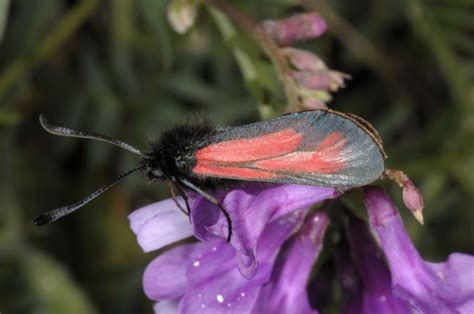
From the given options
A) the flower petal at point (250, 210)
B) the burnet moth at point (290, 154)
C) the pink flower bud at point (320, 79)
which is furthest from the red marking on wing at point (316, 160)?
the pink flower bud at point (320, 79)

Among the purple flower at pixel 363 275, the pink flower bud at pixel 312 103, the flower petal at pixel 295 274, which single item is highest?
the pink flower bud at pixel 312 103

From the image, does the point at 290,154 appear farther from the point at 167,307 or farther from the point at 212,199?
the point at 167,307

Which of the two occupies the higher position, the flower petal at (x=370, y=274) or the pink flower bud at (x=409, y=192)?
the pink flower bud at (x=409, y=192)

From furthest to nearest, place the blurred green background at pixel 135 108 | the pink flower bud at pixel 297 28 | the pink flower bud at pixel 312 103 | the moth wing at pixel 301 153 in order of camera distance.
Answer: the blurred green background at pixel 135 108 < the pink flower bud at pixel 297 28 < the pink flower bud at pixel 312 103 < the moth wing at pixel 301 153

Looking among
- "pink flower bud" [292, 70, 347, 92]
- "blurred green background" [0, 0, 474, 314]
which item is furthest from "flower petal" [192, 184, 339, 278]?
"blurred green background" [0, 0, 474, 314]

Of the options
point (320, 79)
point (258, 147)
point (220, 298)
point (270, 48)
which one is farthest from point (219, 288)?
point (270, 48)

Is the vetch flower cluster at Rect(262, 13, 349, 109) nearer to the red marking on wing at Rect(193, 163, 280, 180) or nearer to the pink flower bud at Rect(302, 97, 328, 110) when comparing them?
the pink flower bud at Rect(302, 97, 328, 110)

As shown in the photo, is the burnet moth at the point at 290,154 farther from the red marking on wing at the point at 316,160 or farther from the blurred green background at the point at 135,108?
the blurred green background at the point at 135,108

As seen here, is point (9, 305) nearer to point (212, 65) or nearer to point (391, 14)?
point (212, 65)
